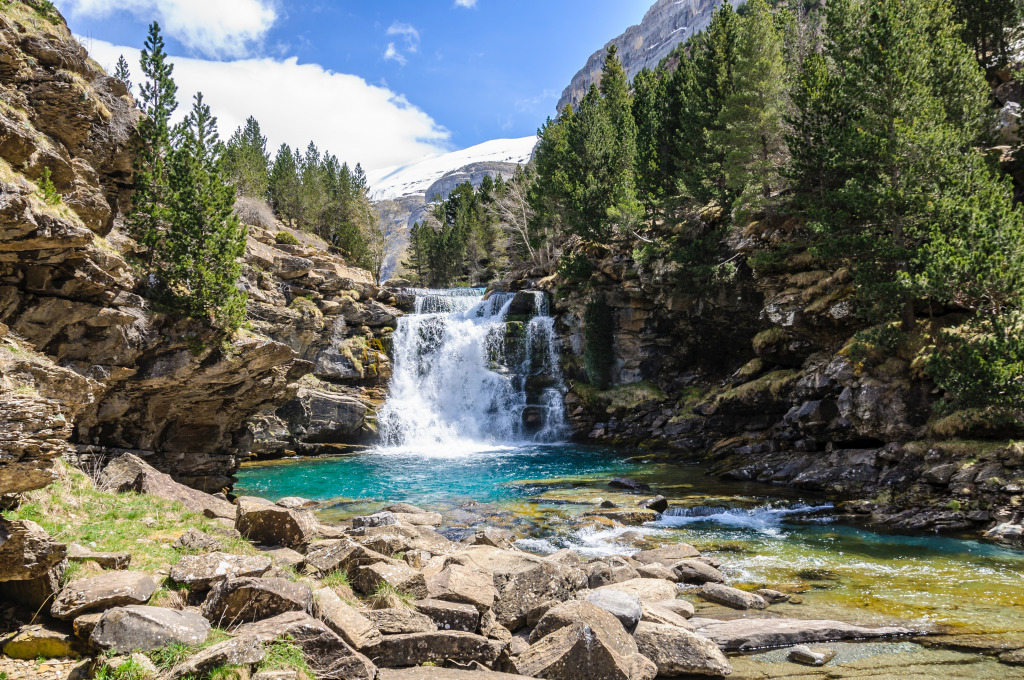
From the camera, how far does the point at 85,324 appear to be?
14.2 meters

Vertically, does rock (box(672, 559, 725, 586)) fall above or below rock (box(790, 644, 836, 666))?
below

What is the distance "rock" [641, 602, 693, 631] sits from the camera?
25.5 feet

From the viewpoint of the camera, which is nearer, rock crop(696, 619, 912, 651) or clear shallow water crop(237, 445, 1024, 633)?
rock crop(696, 619, 912, 651)

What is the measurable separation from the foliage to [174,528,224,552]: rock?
33.3 metres

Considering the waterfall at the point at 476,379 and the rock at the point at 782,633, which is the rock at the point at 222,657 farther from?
the waterfall at the point at 476,379

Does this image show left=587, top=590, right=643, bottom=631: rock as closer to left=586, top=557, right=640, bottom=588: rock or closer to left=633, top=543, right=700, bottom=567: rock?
left=586, top=557, right=640, bottom=588: rock

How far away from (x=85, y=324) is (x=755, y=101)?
34.8 metres

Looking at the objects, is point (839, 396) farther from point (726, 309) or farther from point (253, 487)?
point (253, 487)

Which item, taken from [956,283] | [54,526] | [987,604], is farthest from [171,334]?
[956,283]

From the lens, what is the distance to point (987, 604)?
905 cm

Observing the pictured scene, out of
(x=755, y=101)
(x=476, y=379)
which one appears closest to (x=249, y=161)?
(x=476, y=379)

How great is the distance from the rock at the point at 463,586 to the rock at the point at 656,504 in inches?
415

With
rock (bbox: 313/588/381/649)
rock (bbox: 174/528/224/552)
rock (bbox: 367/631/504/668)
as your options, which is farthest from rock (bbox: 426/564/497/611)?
rock (bbox: 174/528/224/552)

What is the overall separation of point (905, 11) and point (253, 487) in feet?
113
